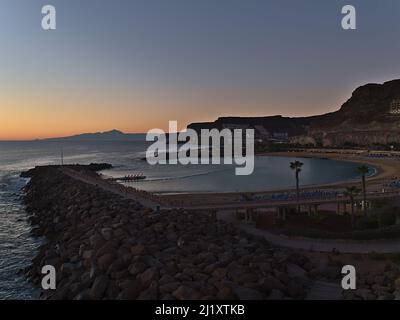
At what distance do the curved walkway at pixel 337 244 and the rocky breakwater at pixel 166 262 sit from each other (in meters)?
1.97

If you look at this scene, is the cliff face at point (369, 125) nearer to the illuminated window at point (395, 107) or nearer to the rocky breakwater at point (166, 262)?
the illuminated window at point (395, 107)

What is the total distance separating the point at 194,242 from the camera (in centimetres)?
2114

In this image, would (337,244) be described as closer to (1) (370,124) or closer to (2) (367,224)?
(2) (367,224)

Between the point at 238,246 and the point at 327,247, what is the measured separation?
5.98 meters

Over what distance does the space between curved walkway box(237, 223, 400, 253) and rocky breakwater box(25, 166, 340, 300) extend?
6.45 ft

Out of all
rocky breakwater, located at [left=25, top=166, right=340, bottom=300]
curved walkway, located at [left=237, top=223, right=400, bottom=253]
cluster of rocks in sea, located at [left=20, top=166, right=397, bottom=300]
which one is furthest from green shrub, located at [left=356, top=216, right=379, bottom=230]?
rocky breakwater, located at [left=25, top=166, right=340, bottom=300]

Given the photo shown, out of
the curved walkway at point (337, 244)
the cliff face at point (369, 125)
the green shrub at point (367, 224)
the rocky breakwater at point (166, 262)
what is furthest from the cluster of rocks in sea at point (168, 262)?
the cliff face at point (369, 125)

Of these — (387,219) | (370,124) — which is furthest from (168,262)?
(370,124)

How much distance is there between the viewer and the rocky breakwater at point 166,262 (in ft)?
49.9

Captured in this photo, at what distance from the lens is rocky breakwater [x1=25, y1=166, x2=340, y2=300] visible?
49.9 feet

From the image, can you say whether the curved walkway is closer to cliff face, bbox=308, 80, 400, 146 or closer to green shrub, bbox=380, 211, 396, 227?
green shrub, bbox=380, 211, 396, 227
